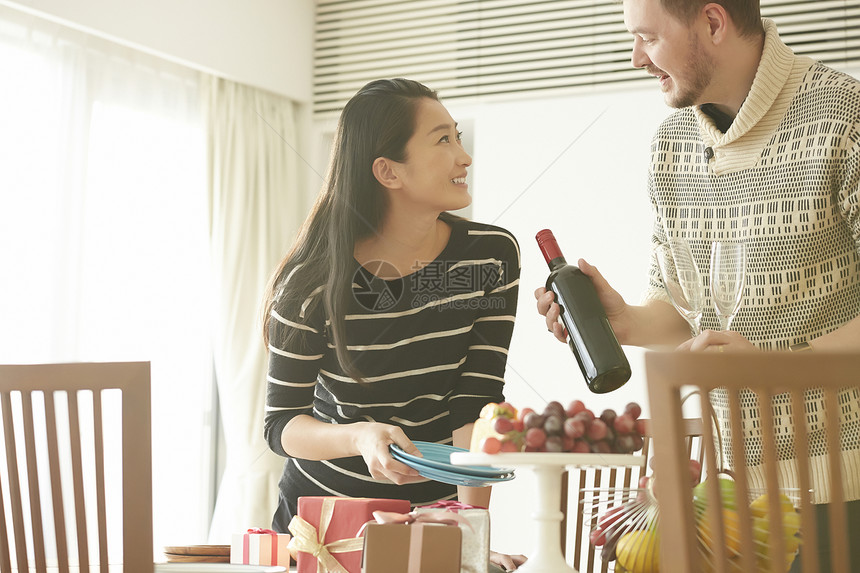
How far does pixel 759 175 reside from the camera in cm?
141

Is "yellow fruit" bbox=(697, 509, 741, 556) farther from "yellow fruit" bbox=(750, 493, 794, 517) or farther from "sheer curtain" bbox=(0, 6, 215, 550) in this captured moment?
"sheer curtain" bbox=(0, 6, 215, 550)

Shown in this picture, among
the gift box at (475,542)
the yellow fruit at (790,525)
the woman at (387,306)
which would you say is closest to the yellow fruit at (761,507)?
the yellow fruit at (790,525)

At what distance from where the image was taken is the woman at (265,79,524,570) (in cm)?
153

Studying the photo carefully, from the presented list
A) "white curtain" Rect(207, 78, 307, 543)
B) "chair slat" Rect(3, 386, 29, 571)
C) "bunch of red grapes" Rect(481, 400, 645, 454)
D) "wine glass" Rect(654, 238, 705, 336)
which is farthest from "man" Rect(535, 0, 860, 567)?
"white curtain" Rect(207, 78, 307, 543)

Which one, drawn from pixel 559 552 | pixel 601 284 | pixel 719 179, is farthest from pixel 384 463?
pixel 719 179

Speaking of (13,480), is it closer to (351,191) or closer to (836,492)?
(351,191)

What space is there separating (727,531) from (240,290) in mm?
3420

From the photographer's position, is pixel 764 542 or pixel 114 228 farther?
pixel 114 228

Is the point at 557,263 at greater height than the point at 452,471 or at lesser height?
greater

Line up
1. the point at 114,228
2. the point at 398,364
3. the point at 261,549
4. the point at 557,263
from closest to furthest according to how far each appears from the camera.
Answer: the point at 261,549 < the point at 557,263 < the point at 398,364 < the point at 114,228

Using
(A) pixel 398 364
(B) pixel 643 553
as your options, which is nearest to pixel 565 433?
(B) pixel 643 553

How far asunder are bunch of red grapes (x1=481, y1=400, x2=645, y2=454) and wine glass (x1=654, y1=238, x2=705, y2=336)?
268 millimetres

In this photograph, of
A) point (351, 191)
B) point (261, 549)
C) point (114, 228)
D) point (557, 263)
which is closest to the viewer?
point (261, 549)

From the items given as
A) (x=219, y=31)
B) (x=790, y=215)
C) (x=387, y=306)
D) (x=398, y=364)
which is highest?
(x=219, y=31)
